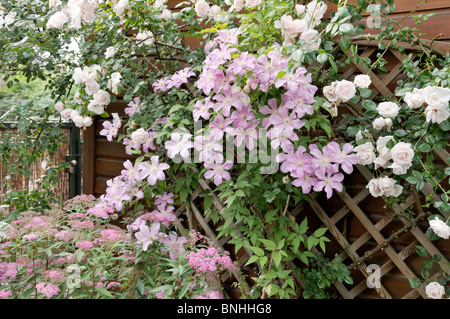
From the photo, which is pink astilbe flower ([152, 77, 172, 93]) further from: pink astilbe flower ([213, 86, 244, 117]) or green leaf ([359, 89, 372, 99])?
green leaf ([359, 89, 372, 99])

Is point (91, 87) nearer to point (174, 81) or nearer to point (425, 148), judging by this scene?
point (174, 81)

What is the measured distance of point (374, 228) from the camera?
5.89 ft

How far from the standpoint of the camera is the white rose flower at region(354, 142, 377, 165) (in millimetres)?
1607

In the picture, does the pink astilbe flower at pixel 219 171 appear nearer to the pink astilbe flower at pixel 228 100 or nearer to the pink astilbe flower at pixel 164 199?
the pink astilbe flower at pixel 228 100

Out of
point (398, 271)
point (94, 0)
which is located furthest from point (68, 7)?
point (398, 271)

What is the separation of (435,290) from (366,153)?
567 millimetres

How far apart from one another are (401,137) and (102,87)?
1390 mm

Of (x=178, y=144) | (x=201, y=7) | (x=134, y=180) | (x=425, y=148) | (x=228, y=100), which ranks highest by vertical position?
(x=201, y=7)

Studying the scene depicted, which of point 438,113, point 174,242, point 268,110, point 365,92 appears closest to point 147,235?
point 174,242

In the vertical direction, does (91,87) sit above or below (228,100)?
below

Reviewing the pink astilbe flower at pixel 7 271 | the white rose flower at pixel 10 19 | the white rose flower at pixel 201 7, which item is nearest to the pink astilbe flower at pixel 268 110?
the white rose flower at pixel 201 7

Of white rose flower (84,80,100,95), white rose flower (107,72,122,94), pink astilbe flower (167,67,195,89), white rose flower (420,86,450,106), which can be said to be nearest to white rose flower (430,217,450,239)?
white rose flower (420,86,450,106)

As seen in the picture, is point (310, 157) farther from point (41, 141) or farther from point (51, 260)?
point (41, 141)

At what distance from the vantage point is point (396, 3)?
181 centimetres
